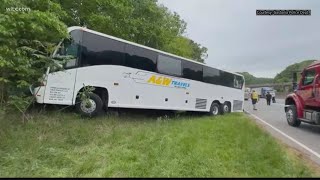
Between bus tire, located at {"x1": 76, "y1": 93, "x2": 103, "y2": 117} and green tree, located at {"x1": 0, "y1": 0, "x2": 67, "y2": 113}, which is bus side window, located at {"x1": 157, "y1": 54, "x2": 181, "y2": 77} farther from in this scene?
green tree, located at {"x1": 0, "y1": 0, "x2": 67, "y2": 113}

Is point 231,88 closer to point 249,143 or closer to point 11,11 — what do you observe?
point 249,143

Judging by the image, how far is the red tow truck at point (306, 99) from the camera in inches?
479

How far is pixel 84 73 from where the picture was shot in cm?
1084

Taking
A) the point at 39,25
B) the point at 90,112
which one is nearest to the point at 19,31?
the point at 39,25

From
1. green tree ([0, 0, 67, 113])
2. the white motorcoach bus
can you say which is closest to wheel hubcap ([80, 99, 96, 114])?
the white motorcoach bus

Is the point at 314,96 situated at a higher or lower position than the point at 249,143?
higher

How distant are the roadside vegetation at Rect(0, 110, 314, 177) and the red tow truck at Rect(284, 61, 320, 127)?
338 centimetres

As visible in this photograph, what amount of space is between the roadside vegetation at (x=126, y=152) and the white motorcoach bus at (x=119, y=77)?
0.88 m

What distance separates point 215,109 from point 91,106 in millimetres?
9282

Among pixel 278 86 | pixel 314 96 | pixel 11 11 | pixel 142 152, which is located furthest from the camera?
pixel 278 86

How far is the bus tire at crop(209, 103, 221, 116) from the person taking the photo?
1830 centimetres

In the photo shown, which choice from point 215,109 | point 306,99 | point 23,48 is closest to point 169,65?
point 215,109

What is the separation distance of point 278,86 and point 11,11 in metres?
86.1

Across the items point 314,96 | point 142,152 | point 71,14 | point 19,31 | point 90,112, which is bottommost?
point 142,152
